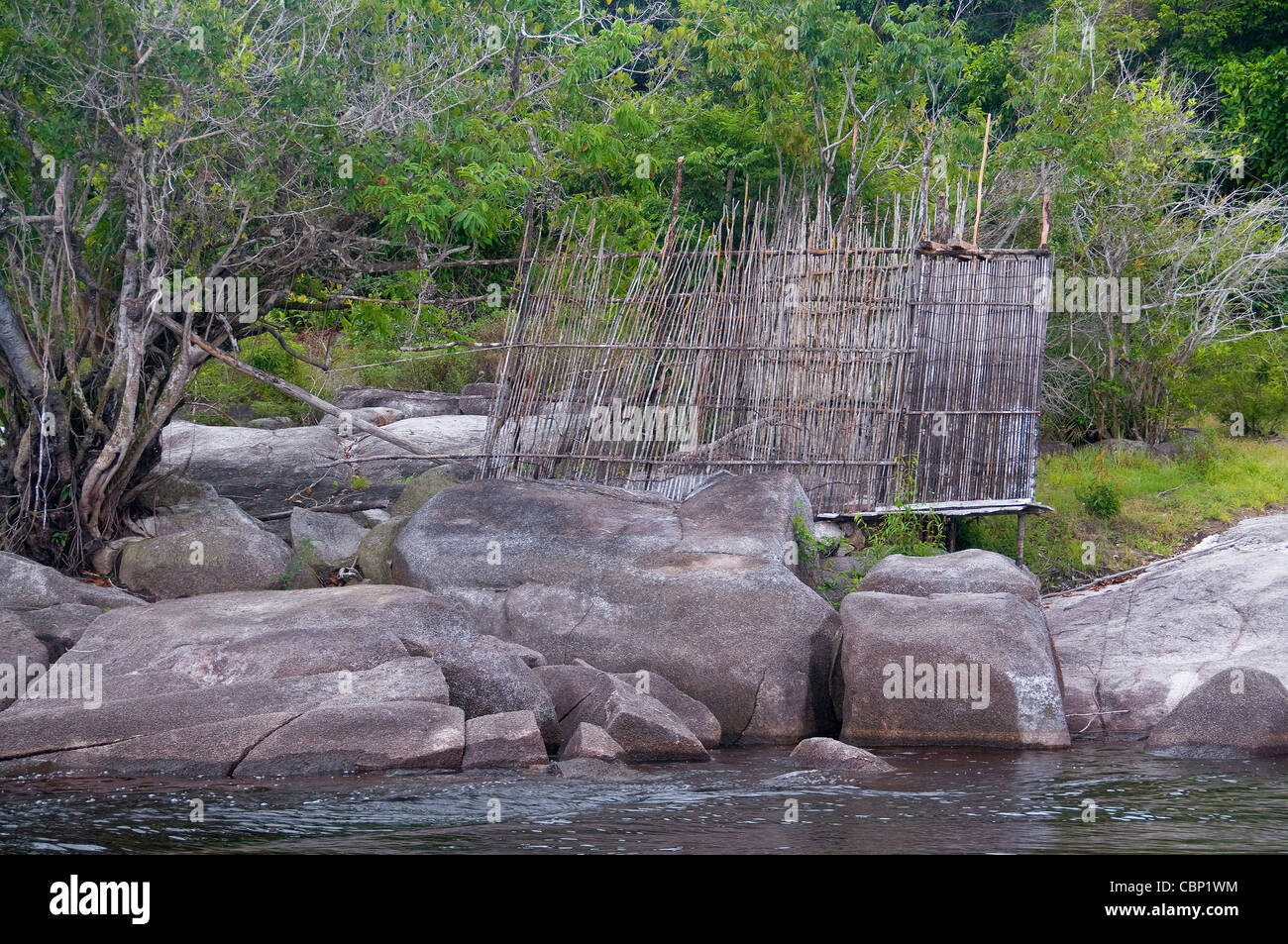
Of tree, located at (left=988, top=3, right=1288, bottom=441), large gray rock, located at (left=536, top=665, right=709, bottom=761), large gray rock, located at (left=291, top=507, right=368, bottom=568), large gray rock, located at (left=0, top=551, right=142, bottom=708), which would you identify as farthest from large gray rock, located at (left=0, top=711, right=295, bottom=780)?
tree, located at (left=988, top=3, right=1288, bottom=441)

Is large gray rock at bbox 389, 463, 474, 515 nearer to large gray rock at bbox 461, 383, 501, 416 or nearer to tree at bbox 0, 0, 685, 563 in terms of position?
tree at bbox 0, 0, 685, 563

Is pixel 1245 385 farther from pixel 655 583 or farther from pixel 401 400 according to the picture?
pixel 401 400

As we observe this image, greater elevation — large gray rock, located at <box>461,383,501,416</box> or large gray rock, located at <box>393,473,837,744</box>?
large gray rock, located at <box>461,383,501,416</box>

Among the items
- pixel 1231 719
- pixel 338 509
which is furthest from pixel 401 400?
pixel 1231 719

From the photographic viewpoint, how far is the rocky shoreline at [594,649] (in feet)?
21.4

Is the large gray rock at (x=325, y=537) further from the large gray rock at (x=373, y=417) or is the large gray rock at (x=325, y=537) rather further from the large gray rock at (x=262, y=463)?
the large gray rock at (x=373, y=417)

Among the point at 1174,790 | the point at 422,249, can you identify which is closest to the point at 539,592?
the point at 422,249

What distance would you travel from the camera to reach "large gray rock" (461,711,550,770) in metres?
6.48

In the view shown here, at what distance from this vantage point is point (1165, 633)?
7.95m

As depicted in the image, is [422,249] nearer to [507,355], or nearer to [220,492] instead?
[507,355]

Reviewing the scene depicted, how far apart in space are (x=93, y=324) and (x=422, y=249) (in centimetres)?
245

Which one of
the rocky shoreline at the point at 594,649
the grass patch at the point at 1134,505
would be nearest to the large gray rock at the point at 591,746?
the rocky shoreline at the point at 594,649

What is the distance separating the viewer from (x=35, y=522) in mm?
9039

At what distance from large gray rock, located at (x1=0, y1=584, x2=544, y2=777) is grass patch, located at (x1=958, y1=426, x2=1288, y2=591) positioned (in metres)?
4.21
